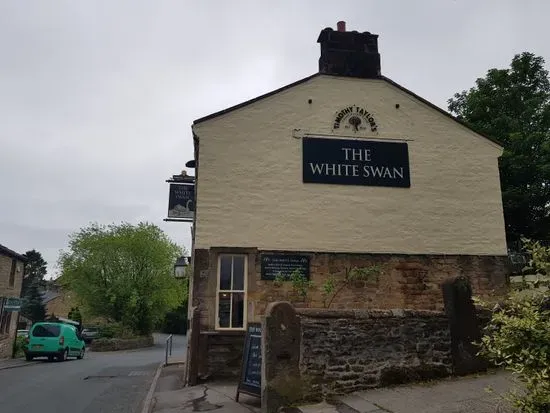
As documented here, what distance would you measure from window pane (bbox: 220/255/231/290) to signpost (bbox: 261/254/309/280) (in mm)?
825

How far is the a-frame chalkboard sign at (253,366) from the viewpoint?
28.8ft

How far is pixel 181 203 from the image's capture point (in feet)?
51.4

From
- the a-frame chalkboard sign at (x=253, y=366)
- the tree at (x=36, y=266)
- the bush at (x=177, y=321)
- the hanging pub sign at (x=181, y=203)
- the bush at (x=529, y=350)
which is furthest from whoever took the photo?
the tree at (x=36, y=266)

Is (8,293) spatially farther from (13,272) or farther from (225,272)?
(225,272)

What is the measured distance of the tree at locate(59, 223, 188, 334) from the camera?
36.9 metres

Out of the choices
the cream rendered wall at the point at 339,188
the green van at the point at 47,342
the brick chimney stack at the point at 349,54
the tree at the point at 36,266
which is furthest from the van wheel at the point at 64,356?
the tree at the point at 36,266

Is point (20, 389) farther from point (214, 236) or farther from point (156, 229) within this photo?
point (156, 229)

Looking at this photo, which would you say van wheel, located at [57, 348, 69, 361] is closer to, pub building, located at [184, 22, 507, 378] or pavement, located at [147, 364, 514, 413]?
pub building, located at [184, 22, 507, 378]

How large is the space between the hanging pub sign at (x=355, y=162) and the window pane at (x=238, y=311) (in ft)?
11.3

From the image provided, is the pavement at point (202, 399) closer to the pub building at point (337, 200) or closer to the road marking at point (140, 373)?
the pub building at point (337, 200)

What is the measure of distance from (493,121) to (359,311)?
15.9m

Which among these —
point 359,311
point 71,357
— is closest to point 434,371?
point 359,311

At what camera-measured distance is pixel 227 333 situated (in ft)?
38.0

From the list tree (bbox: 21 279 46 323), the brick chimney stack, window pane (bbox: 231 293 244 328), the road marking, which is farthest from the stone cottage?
tree (bbox: 21 279 46 323)
